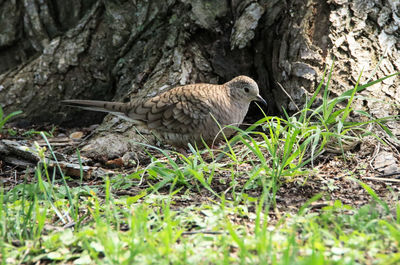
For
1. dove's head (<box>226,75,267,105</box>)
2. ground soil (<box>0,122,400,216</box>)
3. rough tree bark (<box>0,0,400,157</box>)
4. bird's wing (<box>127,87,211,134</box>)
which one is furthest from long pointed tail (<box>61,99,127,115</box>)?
dove's head (<box>226,75,267,105</box>)

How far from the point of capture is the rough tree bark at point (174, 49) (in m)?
4.86

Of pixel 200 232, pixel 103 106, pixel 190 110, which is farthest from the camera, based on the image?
pixel 103 106

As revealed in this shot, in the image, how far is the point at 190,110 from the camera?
4.90m

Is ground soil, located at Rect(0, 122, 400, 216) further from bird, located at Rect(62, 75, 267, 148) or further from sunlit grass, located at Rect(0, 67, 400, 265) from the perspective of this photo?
bird, located at Rect(62, 75, 267, 148)

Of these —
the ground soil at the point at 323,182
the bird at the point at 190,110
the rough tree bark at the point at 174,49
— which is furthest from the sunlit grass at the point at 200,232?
the rough tree bark at the point at 174,49

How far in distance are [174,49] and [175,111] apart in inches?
40.9

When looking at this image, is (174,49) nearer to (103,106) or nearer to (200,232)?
(103,106)

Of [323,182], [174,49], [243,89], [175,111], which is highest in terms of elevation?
[174,49]

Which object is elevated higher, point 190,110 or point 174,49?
point 174,49

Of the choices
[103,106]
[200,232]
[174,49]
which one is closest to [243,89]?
[174,49]

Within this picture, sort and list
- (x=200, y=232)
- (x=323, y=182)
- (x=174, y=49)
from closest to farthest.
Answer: (x=200, y=232) → (x=323, y=182) → (x=174, y=49)

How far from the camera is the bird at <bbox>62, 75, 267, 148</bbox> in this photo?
4902 millimetres

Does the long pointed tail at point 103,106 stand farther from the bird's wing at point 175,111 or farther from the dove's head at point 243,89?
the dove's head at point 243,89

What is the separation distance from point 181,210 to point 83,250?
72cm
